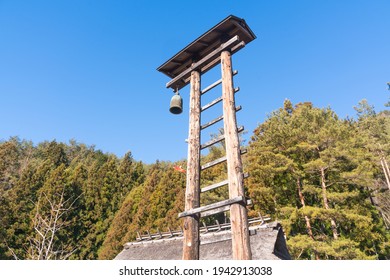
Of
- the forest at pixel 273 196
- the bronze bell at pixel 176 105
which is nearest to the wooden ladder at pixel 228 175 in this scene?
the bronze bell at pixel 176 105

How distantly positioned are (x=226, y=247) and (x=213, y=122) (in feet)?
19.9

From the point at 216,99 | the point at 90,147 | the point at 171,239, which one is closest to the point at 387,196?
the point at 171,239

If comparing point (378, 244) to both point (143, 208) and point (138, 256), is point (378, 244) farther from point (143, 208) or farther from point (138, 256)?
point (143, 208)

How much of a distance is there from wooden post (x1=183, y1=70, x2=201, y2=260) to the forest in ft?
27.9

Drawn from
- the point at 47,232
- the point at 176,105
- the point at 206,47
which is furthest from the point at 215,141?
the point at 47,232

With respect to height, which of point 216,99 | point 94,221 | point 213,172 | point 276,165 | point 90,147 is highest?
point 90,147

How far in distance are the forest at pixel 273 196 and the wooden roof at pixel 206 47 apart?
8.16m

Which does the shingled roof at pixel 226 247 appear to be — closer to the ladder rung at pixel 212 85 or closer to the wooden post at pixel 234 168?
the wooden post at pixel 234 168

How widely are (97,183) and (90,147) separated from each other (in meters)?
21.0

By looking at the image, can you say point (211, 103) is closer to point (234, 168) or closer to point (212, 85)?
point (212, 85)

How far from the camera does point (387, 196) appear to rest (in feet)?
71.0

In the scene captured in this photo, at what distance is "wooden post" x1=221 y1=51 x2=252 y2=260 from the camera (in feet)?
10.6

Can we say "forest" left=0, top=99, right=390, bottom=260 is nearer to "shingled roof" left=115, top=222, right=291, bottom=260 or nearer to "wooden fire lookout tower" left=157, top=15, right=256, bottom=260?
"shingled roof" left=115, top=222, right=291, bottom=260

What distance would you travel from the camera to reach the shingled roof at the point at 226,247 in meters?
8.10
